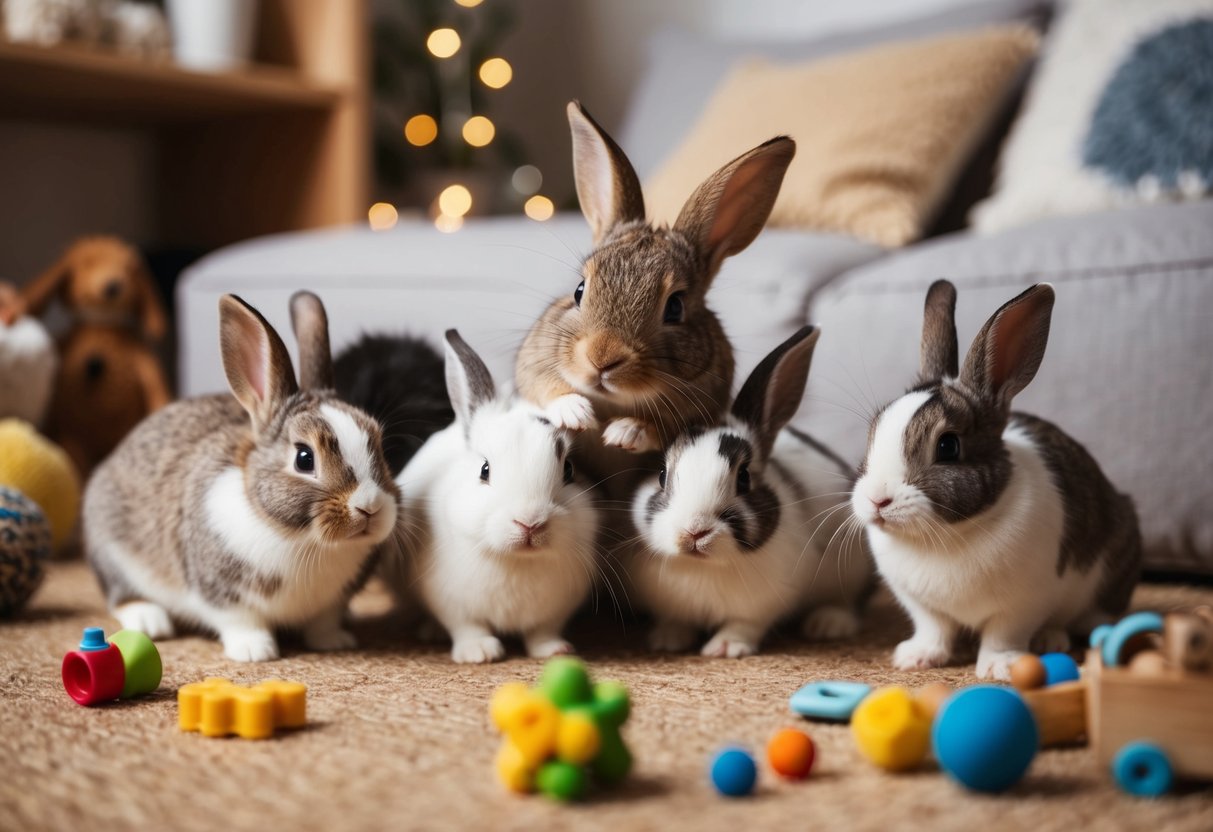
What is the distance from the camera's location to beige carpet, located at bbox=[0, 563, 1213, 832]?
922 mm

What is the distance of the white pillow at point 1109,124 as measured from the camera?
2.02 meters

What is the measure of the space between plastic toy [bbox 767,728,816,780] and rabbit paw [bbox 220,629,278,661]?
2.36ft

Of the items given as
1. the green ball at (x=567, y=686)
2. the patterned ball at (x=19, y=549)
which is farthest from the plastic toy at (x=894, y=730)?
the patterned ball at (x=19, y=549)

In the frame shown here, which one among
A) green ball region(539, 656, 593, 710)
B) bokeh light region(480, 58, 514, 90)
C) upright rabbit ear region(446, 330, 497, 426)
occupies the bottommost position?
green ball region(539, 656, 593, 710)

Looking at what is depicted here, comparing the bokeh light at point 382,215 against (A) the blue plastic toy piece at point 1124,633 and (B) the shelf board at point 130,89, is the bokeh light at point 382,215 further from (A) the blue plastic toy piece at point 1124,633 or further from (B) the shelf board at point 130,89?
(A) the blue plastic toy piece at point 1124,633

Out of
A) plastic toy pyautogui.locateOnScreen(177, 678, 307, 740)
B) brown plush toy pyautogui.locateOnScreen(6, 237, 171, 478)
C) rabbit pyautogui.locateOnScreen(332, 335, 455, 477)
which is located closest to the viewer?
plastic toy pyautogui.locateOnScreen(177, 678, 307, 740)

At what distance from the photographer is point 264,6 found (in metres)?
3.25

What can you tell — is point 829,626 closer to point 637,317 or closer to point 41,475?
point 637,317

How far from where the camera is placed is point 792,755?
1.00 metres

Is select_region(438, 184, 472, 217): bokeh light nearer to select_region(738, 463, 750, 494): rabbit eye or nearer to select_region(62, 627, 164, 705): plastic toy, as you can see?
select_region(738, 463, 750, 494): rabbit eye

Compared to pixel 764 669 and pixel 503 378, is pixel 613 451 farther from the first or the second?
pixel 503 378

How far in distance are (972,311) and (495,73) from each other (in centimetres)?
245

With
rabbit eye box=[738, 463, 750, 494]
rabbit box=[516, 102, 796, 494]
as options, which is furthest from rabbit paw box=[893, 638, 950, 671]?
rabbit box=[516, 102, 796, 494]

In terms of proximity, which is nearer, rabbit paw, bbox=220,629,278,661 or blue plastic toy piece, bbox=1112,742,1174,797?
blue plastic toy piece, bbox=1112,742,1174,797
